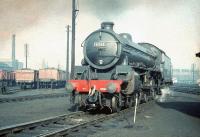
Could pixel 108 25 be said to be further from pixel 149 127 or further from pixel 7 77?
pixel 7 77

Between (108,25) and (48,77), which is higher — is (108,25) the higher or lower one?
the higher one

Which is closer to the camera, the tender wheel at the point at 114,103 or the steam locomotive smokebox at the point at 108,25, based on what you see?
the tender wheel at the point at 114,103

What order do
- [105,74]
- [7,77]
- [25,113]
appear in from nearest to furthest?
[25,113] < [105,74] < [7,77]

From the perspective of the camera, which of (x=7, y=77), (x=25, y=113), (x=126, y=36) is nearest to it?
(x=25, y=113)

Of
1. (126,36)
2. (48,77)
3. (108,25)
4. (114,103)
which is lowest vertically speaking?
(114,103)

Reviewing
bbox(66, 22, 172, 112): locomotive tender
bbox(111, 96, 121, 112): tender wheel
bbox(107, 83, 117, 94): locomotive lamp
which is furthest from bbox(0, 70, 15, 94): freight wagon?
bbox(107, 83, 117, 94): locomotive lamp

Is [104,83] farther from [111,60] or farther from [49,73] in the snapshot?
[49,73]

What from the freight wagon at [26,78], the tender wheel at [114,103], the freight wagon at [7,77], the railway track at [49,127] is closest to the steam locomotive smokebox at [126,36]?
the tender wheel at [114,103]

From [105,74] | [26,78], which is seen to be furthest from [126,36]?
[26,78]

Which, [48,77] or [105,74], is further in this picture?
[48,77]

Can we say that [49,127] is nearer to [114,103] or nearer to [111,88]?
[111,88]

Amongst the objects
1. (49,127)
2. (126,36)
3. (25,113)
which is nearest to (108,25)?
(126,36)

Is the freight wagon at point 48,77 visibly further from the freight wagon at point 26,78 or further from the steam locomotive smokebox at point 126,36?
the steam locomotive smokebox at point 126,36

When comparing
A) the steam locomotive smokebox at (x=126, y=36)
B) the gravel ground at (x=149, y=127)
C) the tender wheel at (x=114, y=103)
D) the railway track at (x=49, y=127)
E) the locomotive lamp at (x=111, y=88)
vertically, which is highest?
the steam locomotive smokebox at (x=126, y=36)
